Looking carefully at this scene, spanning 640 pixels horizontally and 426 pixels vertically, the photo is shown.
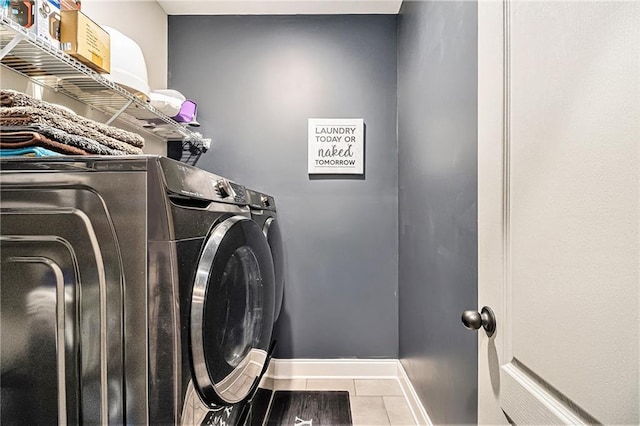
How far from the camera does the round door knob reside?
2.17ft

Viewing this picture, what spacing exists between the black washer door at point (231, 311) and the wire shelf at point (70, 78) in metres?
0.76

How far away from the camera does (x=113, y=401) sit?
30.0 inches

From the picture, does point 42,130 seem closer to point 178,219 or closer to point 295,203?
point 178,219

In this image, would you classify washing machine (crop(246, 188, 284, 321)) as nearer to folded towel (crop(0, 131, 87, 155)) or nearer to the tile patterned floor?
the tile patterned floor

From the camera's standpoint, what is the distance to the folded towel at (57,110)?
907 mm

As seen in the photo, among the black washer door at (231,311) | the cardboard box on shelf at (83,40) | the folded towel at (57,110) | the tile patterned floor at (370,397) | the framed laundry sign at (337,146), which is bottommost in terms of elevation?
the tile patterned floor at (370,397)

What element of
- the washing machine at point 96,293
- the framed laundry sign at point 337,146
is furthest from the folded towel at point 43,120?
the framed laundry sign at point 337,146

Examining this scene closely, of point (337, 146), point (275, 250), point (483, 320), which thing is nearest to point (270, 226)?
point (275, 250)

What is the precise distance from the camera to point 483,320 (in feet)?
2.24

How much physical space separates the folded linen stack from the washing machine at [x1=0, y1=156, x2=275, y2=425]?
12 cm

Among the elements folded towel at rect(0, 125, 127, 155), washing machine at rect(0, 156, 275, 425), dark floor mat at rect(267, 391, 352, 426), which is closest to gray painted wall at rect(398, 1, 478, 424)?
dark floor mat at rect(267, 391, 352, 426)

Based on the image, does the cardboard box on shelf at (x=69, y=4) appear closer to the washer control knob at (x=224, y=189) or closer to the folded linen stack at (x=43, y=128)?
the folded linen stack at (x=43, y=128)

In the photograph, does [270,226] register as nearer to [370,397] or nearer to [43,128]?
[43,128]

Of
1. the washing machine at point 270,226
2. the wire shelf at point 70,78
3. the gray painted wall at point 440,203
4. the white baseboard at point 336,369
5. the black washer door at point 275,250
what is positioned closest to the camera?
the wire shelf at point 70,78
